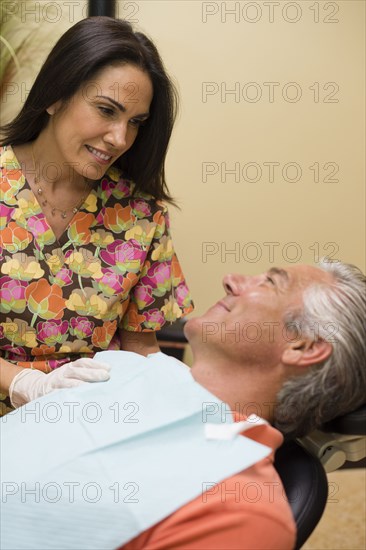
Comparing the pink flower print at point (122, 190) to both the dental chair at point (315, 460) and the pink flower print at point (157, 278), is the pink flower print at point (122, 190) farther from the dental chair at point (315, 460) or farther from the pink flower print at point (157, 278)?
the dental chair at point (315, 460)

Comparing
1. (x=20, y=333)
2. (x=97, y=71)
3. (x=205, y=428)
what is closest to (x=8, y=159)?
(x=97, y=71)

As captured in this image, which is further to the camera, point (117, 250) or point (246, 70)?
point (246, 70)

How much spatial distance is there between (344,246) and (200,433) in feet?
6.08

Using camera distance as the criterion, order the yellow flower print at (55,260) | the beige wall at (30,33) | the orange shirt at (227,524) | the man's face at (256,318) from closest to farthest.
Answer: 1. the orange shirt at (227,524)
2. the man's face at (256,318)
3. the yellow flower print at (55,260)
4. the beige wall at (30,33)

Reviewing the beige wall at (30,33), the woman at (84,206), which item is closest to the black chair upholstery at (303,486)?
the woman at (84,206)

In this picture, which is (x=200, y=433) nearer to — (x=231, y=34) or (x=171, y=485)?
(x=171, y=485)

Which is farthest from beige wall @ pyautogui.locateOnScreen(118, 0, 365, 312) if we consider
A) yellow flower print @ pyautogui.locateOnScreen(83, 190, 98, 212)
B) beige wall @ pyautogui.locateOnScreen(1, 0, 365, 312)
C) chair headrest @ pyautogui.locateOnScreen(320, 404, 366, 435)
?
chair headrest @ pyautogui.locateOnScreen(320, 404, 366, 435)

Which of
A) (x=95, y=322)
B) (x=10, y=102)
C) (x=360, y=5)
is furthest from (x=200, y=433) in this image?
(x=360, y=5)

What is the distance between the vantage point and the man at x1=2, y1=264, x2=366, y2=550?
118cm

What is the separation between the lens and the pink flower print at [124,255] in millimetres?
1894

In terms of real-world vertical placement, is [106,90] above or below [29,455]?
above

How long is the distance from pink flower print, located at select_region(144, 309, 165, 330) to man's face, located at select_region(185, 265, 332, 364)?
1.50ft

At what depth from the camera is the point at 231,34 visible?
268cm

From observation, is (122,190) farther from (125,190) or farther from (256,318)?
(256,318)
